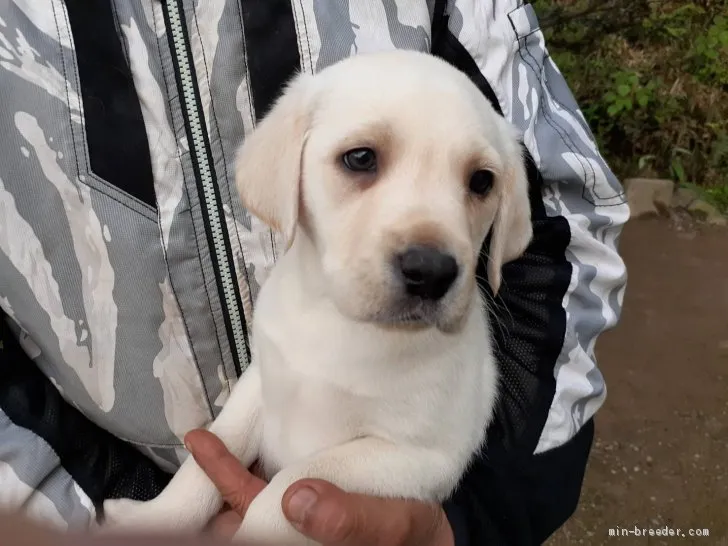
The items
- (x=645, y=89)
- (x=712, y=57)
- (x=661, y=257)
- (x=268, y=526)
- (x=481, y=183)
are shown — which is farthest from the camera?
(x=712, y=57)

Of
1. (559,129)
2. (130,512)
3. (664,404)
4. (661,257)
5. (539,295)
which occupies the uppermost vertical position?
(559,129)

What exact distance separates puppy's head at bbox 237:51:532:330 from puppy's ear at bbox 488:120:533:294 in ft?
0.12

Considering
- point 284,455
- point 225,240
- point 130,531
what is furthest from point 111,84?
point 130,531

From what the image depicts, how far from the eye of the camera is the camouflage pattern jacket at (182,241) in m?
1.21

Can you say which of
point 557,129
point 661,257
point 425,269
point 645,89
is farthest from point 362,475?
point 645,89

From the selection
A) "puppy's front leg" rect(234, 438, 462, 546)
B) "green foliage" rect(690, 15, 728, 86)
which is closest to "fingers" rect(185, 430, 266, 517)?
"puppy's front leg" rect(234, 438, 462, 546)

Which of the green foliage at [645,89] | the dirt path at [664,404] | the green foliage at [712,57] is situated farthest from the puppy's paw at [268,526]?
the green foliage at [712,57]

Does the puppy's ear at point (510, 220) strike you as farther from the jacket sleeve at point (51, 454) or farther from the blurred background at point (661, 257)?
the blurred background at point (661, 257)

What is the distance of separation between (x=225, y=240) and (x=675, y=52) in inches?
169

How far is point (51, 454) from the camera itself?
1253 millimetres

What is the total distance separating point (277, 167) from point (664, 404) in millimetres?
2715

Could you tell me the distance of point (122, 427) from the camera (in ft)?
4.45

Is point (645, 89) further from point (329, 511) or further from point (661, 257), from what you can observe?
point (329, 511)

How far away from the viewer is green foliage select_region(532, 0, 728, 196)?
171 inches
